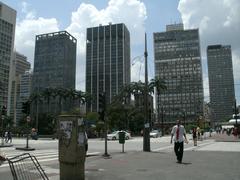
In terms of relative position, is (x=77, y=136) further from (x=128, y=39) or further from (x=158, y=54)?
(x=128, y=39)

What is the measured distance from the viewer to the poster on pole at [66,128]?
886 centimetres

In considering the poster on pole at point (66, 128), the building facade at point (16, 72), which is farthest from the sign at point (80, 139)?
the building facade at point (16, 72)

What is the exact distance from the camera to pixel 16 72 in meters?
106

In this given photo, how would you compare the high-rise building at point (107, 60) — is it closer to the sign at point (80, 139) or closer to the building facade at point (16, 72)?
the sign at point (80, 139)

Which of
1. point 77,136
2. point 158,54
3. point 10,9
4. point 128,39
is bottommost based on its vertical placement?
point 77,136

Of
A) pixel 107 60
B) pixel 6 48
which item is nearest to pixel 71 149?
pixel 107 60

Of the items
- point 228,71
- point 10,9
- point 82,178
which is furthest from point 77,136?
point 10,9

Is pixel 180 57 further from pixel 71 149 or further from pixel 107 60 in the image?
pixel 71 149

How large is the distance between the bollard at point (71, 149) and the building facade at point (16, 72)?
80.7 metres

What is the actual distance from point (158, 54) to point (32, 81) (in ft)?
165

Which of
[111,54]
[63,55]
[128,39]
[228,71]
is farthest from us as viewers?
[228,71]

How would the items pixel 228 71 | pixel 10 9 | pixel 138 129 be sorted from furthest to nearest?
pixel 10 9
pixel 138 129
pixel 228 71

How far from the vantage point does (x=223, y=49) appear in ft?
200

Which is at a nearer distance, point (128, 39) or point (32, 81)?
point (128, 39)
